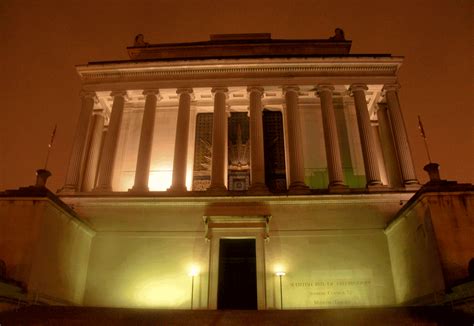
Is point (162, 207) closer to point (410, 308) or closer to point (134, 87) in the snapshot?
point (134, 87)

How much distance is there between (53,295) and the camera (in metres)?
19.8

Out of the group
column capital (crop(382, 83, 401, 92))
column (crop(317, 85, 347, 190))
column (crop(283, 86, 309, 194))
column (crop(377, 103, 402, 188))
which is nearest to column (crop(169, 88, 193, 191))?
column (crop(283, 86, 309, 194))

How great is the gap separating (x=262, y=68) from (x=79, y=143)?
14955mm

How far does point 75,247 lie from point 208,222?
786 centimetres

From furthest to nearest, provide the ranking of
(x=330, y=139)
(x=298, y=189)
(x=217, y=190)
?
(x=330, y=139) → (x=217, y=190) → (x=298, y=189)

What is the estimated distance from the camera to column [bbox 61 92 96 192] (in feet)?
88.8

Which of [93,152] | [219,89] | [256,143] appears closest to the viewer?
[256,143]

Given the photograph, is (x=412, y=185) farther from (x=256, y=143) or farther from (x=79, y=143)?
(x=79, y=143)

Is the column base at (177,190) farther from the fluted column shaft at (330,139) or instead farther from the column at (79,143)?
the fluted column shaft at (330,139)

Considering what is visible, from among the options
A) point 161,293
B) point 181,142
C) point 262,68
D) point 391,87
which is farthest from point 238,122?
point 161,293

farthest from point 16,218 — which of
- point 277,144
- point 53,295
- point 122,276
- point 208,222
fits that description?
point 277,144

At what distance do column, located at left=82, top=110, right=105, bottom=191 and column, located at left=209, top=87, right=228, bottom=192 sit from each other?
945 cm

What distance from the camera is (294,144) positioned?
27.5m

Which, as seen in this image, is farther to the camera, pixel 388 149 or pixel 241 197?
pixel 388 149
